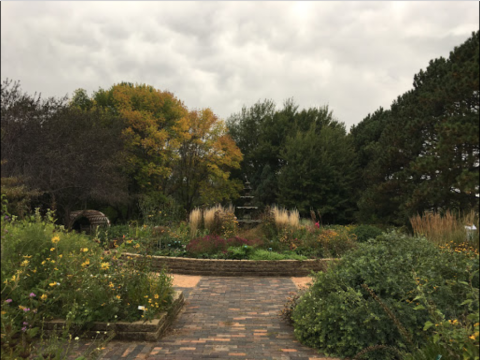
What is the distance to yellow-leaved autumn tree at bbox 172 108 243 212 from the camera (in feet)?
73.8

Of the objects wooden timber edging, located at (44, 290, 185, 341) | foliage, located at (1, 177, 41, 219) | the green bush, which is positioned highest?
foliage, located at (1, 177, 41, 219)

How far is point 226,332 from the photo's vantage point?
439 cm

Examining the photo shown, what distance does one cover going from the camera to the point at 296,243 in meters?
10.0

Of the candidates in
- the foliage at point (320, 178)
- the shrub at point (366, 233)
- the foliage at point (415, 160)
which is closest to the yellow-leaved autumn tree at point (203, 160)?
the foliage at point (320, 178)

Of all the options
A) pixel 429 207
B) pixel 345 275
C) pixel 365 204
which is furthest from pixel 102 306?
pixel 365 204

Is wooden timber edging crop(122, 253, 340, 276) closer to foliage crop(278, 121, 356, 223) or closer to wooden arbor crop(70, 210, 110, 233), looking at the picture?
wooden arbor crop(70, 210, 110, 233)

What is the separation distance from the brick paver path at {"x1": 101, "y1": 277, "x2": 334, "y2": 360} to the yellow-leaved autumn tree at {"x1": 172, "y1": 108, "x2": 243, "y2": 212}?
16.4 metres

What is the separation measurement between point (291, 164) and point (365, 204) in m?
6.74

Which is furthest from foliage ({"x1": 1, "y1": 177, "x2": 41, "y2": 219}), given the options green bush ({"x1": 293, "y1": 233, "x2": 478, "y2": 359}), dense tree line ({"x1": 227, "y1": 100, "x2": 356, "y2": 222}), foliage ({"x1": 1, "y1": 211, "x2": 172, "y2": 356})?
dense tree line ({"x1": 227, "y1": 100, "x2": 356, "y2": 222})

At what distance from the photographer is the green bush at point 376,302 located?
3596 millimetres

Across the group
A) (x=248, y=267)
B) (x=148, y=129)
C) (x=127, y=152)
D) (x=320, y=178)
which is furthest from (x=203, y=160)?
(x=248, y=267)

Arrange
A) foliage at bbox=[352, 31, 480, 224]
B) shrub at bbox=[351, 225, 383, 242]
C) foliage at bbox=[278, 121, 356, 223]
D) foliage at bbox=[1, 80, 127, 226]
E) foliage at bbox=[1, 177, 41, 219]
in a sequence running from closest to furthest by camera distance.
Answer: foliage at bbox=[1, 177, 41, 219], foliage at bbox=[1, 80, 127, 226], shrub at bbox=[351, 225, 383, 242], foliage at bbox=[352, 31, 480, 224], foliage at bbox=[278, 121, 356, 223]

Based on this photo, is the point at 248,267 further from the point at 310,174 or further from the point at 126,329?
the point at 310,174

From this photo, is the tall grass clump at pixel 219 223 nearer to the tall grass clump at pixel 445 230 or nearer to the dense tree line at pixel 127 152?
the dense tree line at pixel 127 152
